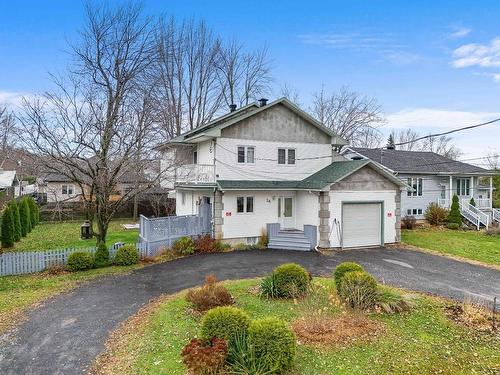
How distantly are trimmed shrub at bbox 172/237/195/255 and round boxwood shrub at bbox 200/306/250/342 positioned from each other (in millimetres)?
11027

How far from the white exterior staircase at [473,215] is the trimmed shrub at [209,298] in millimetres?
23774

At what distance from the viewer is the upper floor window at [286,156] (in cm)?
2147

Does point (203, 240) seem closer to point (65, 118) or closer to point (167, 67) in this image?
point (65, 118)

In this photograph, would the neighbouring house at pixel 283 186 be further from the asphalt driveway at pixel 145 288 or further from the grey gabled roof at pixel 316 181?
the asphalt driveway at pixel 145 288

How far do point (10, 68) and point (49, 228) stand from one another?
47.2ft

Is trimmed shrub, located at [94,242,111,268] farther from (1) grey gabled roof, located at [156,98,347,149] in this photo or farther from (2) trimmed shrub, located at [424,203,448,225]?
(2) trimmed shrub, located at [424,203,448,225]

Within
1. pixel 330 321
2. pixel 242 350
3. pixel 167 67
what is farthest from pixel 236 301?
pixel 167 67

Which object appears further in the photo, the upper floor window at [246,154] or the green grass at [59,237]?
the green grass at [59,237]

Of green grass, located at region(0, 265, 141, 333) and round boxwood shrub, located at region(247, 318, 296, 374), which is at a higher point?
round boxwood shrub, located at region(247, 318, 296, 374)

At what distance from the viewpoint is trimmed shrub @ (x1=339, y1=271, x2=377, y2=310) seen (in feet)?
30.5

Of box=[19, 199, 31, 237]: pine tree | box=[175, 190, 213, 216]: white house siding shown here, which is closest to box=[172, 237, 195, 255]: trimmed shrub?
box=[175, 190, 213, 216]: white house siding

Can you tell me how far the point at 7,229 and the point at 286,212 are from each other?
51.5ft

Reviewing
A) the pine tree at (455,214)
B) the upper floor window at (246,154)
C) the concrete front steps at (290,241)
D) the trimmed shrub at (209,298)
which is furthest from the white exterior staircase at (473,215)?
the trimmed shrub at (209,298)

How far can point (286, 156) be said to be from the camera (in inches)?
848
